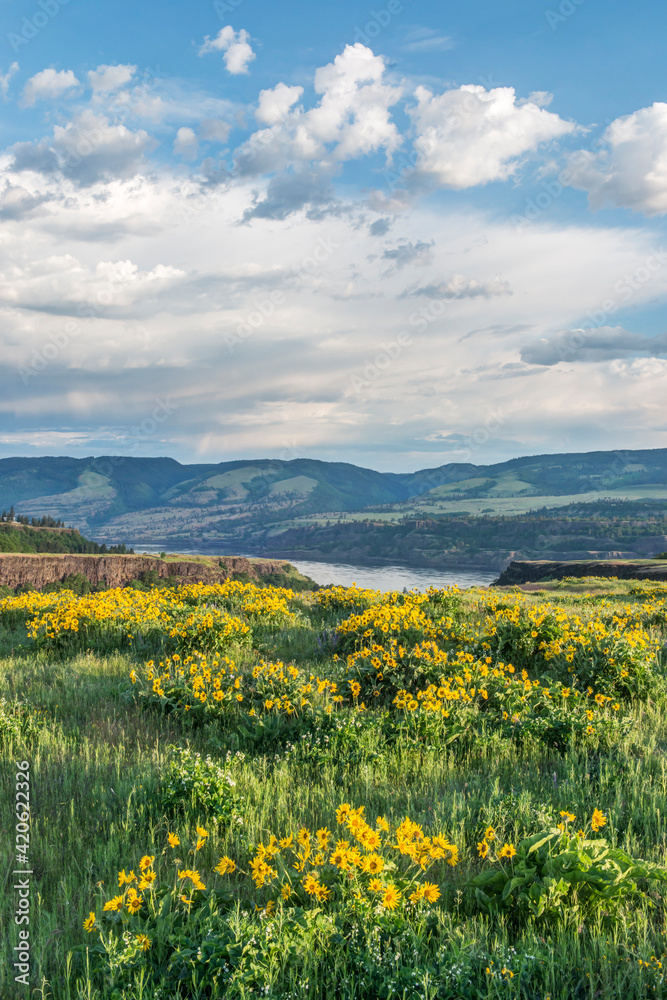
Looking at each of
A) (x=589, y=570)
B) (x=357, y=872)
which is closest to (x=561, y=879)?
(x=357, y=872)

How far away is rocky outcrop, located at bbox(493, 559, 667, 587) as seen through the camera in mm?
51250

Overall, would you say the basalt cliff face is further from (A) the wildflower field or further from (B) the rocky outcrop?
(A) the wildflower field

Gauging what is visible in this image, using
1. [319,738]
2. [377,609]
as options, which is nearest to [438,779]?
[319,738]

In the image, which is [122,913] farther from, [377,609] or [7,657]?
[7,657]

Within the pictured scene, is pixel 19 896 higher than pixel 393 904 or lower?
lower

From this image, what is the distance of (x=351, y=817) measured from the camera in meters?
3.88

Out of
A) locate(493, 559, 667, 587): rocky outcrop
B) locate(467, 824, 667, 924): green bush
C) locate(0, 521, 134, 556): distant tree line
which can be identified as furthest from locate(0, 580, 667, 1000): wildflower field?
locate(0, 521, 134, 556): distant tree line

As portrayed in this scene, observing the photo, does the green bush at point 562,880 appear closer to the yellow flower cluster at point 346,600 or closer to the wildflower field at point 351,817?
the wildflower field at point 351,817

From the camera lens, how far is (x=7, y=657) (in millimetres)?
11695

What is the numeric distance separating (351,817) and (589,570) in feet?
228

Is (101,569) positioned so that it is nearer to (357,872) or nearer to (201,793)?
(201,793)

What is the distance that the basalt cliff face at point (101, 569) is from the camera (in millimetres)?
128375

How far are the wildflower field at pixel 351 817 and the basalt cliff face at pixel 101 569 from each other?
114652mm

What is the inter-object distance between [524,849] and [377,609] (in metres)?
7.29
